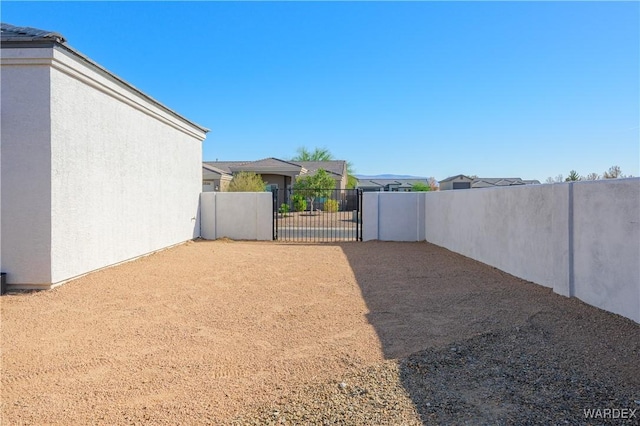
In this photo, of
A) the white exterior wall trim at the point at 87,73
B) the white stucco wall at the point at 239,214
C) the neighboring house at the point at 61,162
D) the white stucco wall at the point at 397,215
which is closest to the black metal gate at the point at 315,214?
the white stucco wall at the point at 239,214

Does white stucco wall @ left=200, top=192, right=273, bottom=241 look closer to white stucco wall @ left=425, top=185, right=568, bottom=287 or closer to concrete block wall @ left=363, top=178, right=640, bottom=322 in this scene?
Answer: white stucco wall @ left=425, top=185, right=568, bottom=287

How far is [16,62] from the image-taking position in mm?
7375

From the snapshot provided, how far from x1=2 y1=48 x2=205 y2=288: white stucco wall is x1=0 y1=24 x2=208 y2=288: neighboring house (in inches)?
0.7

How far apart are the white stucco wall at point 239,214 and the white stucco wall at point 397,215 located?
4005 mm

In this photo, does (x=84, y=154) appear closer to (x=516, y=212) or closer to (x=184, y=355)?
A: (x=184, y=355)

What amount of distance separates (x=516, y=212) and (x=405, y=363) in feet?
18.3

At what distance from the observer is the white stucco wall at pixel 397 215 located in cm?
1611

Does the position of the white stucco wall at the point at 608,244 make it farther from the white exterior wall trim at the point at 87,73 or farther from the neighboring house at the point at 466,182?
the neighboring house at the point at 466,182

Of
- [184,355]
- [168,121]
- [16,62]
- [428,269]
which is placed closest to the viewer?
[184,355]

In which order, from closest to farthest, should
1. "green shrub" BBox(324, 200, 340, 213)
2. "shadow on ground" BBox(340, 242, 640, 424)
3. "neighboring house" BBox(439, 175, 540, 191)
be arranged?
"shadow on ground" BBox(340, 242, 640, 424), "green shrub" BBox(324, 200, 340, 213), "neighboring house" BBox(439, 175, 540, 191)

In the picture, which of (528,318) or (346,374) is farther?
(528,318)

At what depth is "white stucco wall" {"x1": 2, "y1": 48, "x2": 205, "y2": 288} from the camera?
7.45 metres

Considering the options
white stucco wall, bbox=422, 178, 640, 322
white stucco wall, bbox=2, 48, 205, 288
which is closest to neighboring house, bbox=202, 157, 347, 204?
white stucco wall, bbox=2, 48, 205, 288

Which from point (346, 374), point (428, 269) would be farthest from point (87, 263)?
point (428, 269)
